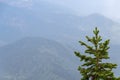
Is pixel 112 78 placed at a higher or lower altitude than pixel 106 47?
lower

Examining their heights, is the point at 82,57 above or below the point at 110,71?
above

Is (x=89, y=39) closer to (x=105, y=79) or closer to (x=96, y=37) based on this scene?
(x=96, y=37)

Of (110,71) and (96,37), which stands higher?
(96,37)

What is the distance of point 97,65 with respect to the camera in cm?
1980

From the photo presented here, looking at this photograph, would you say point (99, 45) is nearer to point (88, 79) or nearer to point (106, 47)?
point (106, 47)

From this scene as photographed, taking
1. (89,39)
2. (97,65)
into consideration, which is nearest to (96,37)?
(89,39)

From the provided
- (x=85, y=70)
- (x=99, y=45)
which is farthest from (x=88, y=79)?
(x=99, y=45)

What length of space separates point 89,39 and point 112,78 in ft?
8.79

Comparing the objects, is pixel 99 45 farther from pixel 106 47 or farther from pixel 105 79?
pixel 105 79

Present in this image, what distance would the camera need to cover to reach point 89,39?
20391 millimetres

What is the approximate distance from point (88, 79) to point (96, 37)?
2.45 meters

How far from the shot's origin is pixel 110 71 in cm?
1922

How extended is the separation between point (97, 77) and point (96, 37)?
91.2 inches

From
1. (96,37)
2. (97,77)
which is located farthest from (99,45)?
(97,77)
